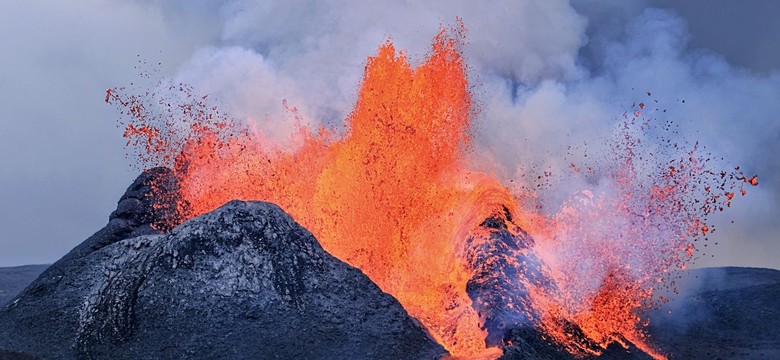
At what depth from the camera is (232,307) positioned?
57.0 feet

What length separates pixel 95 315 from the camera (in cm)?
1836

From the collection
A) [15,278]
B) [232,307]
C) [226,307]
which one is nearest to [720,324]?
[232,307]

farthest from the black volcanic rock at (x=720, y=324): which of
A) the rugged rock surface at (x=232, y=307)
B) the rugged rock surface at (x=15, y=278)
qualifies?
the rugged rock surface at (x=15, y=278)

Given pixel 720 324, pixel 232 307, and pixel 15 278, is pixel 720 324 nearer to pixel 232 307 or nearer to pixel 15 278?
pixel 232 307

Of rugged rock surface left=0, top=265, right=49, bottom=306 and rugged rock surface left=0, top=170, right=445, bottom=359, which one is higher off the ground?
rugged rock surface left=0, top=265, right=49, bottom=306

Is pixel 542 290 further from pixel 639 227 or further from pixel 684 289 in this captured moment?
pixel 684 289

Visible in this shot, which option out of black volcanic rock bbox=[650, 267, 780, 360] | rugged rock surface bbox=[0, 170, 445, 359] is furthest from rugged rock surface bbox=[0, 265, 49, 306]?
black volcanic rock bbox=[650, 267, 780, 360]

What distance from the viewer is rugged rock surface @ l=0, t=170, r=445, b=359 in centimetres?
1689

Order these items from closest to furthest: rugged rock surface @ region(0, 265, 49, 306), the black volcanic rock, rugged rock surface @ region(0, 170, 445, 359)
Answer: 1. rugged rock surface @ region(0, 170, 445, 359)
2. the black volcanic rock
3. rugged rock surface @ region(0, 265, 49, 306)

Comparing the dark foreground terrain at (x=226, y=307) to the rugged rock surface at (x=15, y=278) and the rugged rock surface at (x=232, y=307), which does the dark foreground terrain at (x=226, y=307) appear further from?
the rugged rock surface at (x=15, y=278)

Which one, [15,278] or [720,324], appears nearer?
[720,324]

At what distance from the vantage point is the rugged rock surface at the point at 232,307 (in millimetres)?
16891

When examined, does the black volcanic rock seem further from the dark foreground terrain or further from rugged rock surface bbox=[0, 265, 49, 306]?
rugged rock surface bbox=[0, 265, 49, 306]

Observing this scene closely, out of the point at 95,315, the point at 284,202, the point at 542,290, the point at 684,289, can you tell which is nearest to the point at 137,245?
the point at 95,315
